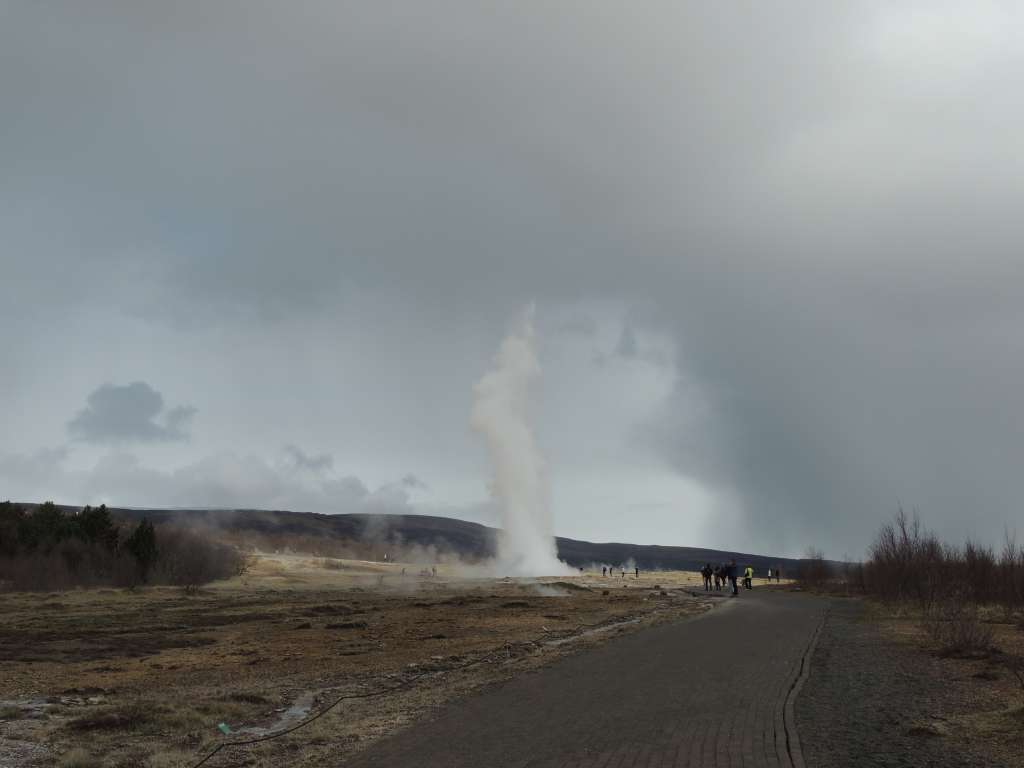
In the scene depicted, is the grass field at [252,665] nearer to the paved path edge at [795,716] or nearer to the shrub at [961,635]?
the paved path edge at [795,716]

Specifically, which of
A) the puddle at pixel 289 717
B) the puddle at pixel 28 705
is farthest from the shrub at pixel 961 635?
the puddle at pixel 28 705

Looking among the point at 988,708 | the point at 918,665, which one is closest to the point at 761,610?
the point at 918,665

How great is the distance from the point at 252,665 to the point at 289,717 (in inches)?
320

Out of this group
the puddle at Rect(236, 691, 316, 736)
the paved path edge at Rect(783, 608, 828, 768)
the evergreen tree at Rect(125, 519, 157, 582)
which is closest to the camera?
the paved path edge at Rect(783, 608, 828, 768)

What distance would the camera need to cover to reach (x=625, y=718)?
12.9m

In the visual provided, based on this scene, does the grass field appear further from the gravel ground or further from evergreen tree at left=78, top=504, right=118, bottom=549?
evergreen tree at left=78, top=504, right=118, bottom=549

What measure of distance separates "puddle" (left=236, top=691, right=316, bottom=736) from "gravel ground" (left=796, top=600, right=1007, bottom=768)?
8164mm

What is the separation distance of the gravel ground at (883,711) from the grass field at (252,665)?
619cm

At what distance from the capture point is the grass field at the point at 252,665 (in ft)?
43.2

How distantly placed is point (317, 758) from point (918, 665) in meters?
13.8

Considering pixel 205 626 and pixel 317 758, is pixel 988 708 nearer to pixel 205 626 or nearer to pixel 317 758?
pixel 317 758

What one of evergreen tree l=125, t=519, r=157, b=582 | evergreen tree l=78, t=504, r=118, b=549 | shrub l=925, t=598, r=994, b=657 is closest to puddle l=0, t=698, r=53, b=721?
shrub l=925, t=598, r=994, b=657

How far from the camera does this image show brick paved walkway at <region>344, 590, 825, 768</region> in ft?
34.4

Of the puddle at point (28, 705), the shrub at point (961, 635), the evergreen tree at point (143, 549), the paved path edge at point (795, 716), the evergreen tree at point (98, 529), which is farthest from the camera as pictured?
the evergreen tree at point (98, 529)
